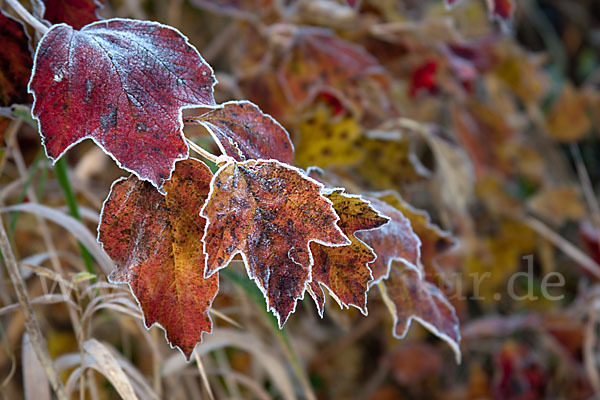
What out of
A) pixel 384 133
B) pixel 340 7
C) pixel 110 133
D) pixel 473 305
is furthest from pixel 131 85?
pixel 473 305

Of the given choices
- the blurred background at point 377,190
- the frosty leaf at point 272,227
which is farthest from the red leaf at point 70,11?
the frosty leaf at point 272,227

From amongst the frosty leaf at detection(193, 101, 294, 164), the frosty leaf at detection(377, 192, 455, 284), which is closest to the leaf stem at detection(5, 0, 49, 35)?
the frosty leaf at detection(193, 101, 294, 164)

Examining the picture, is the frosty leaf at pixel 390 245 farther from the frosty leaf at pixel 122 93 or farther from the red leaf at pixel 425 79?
the red leaf at pixel 425 79

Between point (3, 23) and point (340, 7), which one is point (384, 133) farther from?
point (3, 23)

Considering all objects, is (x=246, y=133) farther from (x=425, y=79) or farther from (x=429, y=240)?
(x=425, y=79)

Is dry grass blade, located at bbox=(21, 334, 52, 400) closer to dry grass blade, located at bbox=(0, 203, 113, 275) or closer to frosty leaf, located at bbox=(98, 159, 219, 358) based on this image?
dry grass blade, located at bbox=(0, 203, 113, 275)

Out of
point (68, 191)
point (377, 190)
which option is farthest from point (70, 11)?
point (377, 190)
